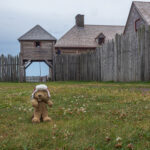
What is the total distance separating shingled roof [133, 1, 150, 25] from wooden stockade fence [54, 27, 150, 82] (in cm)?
692

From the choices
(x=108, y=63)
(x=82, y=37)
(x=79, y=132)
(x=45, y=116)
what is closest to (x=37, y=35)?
(x=82, y=37)

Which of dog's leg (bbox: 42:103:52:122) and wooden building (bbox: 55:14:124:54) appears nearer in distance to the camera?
dog's leg (bbox: 42:103:52:122)

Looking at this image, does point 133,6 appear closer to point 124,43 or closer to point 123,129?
point 124,43

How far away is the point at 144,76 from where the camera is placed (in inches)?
442

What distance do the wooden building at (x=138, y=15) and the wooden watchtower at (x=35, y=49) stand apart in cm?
843

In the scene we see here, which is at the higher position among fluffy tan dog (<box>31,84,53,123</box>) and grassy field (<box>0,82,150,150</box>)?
fluffy tan dog (<box>31,84,53,123</box>)

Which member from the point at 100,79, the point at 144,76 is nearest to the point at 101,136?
the point at 144,76

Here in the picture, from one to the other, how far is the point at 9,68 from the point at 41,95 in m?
19.2

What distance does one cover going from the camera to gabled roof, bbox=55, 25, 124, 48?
30391 mm

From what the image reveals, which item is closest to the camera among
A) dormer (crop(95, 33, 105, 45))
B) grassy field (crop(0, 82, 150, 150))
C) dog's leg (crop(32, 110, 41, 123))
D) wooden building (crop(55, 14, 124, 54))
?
grassy field (crop(0, 82, 150, 150))

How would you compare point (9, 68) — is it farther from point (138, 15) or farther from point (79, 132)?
point (79, 132)

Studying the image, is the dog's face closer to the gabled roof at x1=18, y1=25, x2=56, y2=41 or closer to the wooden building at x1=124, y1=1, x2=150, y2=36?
the wooden building at x1=124, y1=1, x2=150, y2=36

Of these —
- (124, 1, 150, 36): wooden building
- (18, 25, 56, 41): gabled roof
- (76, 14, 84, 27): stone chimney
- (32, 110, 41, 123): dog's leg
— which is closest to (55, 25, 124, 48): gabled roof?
(76, 14, 84, 27): stone chimney

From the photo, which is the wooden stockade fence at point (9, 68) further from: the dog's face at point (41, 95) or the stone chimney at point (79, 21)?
the dog's face at point (41, 95)
